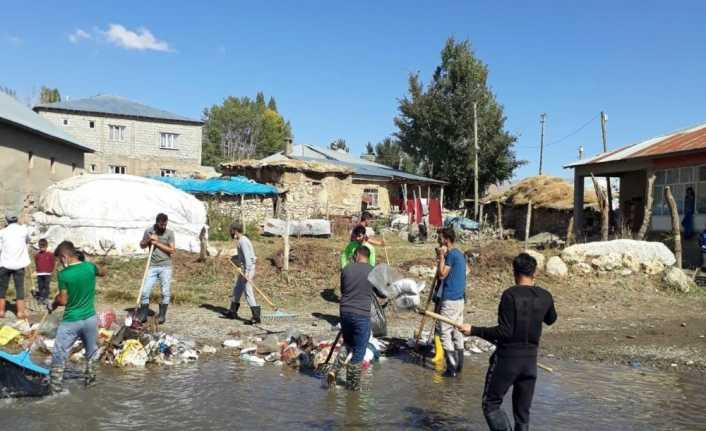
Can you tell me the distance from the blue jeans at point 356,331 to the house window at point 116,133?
1462 inches

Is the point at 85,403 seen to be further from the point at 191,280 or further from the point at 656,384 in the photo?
the point at 191,280

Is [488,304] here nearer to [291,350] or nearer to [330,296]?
[330,296]

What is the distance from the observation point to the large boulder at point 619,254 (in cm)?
1512

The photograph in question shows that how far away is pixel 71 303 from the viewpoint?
627 centimetres

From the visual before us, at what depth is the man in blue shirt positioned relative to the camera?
7.60 metres

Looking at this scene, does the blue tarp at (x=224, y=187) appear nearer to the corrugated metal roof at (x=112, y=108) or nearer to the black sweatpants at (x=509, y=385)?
the corrugated metal roof at (x=112, y=108)

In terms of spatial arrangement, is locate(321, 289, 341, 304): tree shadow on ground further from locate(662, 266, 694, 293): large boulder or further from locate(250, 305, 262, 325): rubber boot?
locate(662, 266, 694, 293): large boulder

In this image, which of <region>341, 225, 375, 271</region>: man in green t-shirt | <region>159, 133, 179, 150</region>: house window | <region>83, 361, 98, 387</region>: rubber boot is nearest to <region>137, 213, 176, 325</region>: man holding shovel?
<region>83, 361, 98, 387</region>: rubber boot

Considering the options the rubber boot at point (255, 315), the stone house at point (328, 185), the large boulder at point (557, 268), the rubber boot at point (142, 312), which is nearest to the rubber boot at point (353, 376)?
the rubber boot at point (255, 315)

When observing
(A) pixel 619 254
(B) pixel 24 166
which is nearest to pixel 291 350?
(A) pixel 619 254

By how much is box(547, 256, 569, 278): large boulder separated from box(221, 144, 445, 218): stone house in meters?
13.2

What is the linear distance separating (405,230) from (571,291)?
47.8ft

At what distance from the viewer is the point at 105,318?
29.6 feet

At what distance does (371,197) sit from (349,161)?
800 centimetres
